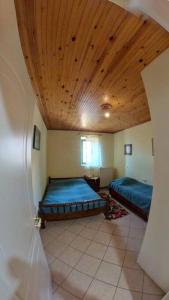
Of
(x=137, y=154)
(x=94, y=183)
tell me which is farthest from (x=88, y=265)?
(x=137, y=154)

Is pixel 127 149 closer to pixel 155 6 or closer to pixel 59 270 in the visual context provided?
pixel 59 270

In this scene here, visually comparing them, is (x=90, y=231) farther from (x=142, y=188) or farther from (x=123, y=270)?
(x=142, y=188)

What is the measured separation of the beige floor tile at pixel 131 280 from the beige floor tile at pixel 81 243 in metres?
0.67

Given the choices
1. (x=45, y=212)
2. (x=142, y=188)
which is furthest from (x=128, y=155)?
(x=45, y=212)

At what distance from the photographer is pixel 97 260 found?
76.0 inches

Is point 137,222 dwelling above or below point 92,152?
below

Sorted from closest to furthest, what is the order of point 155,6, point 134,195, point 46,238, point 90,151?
1. point 155,6
2. point 46,238
3. point 134,195
4. point 90,151

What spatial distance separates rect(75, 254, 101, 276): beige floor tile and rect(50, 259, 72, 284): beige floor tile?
144 mm

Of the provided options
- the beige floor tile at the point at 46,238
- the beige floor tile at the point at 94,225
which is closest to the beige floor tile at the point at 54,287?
the beige floor tile at the point at 46,238

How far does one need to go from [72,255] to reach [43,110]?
2670mm

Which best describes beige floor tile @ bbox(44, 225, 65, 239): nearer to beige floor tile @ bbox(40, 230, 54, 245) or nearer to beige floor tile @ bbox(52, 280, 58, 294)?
beige floor tile @ bbox(40, 230, 54, 245)

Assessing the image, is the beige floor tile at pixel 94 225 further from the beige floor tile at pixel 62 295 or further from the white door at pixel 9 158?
the white door at pixel 9 158

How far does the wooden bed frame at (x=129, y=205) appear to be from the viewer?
115 inches

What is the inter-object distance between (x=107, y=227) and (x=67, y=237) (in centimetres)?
83
